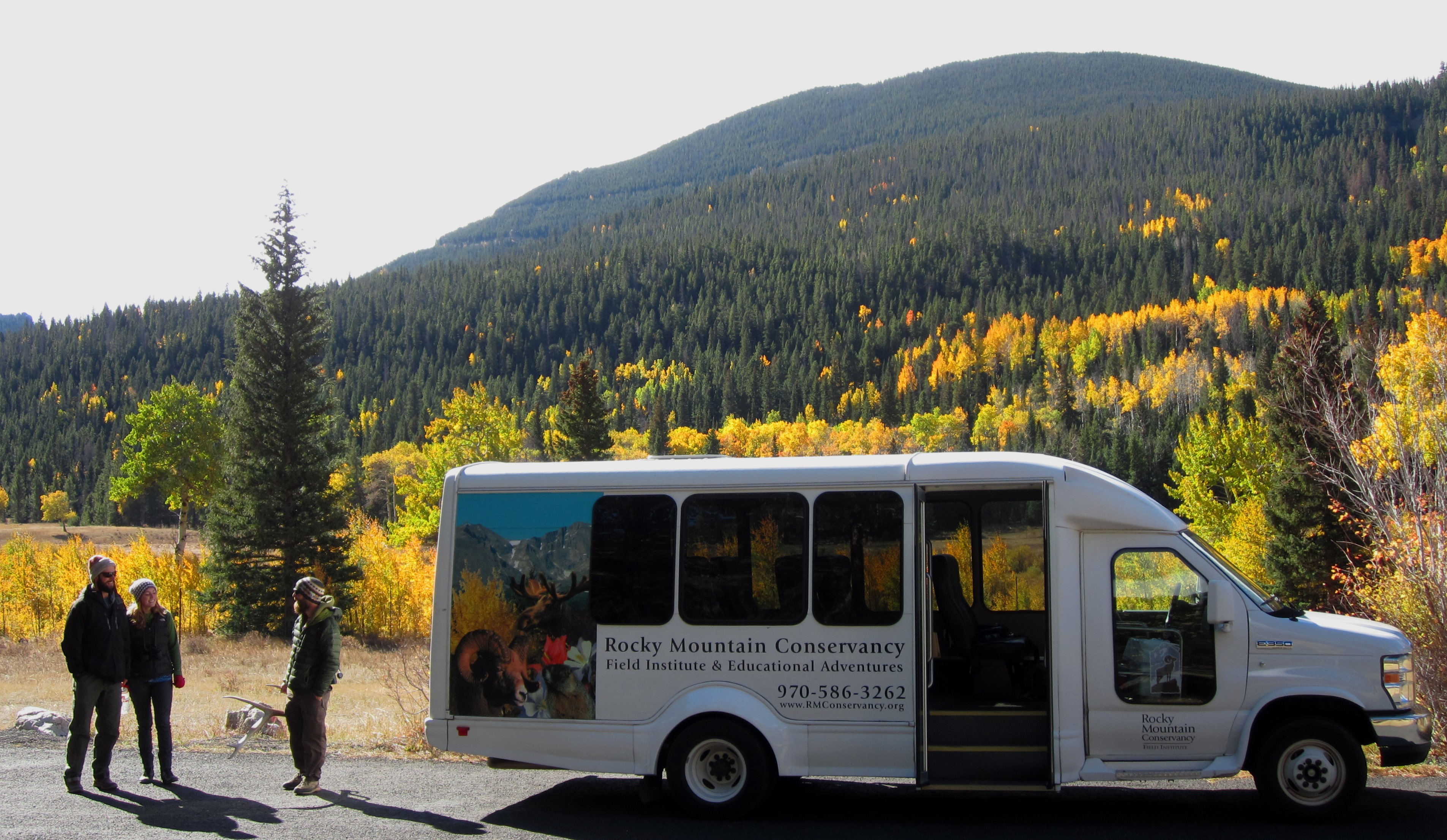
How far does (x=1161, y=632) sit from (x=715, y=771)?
145 inches

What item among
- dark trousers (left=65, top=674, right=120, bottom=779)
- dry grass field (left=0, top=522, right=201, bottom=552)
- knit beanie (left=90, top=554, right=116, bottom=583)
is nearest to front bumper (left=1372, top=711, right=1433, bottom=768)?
knit beanie (left=90, top=554, right=116, bottom=583)

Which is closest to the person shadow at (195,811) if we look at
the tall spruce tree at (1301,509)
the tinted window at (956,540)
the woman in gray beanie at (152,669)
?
the woman in gray beanie at (152,669)

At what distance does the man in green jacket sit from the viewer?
9227 mm

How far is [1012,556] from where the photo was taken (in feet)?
32.9

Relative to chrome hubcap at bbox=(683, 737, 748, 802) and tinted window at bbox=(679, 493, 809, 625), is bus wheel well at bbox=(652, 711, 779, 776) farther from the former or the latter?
tinted window at bbox=(679, 493, 809, 625)

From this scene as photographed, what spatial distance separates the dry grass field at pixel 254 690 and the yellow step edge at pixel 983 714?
18.9ft

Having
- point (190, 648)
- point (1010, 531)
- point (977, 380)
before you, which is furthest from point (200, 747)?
point (977, 380)

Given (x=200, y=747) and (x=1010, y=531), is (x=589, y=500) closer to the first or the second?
(x=1010, y=531)

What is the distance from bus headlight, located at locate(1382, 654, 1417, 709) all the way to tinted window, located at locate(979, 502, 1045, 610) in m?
2.73

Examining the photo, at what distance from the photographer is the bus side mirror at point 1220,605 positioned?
805 cm

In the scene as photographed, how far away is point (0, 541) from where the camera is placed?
10194cm

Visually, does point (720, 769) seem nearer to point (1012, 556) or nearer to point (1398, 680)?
point (1012, 556)

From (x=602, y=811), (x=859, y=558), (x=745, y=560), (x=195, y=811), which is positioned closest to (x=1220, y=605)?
(x=859, y=558)

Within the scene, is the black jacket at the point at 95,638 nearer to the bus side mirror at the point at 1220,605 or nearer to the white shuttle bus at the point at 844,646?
the white shuttle bus at the point at 844,646
